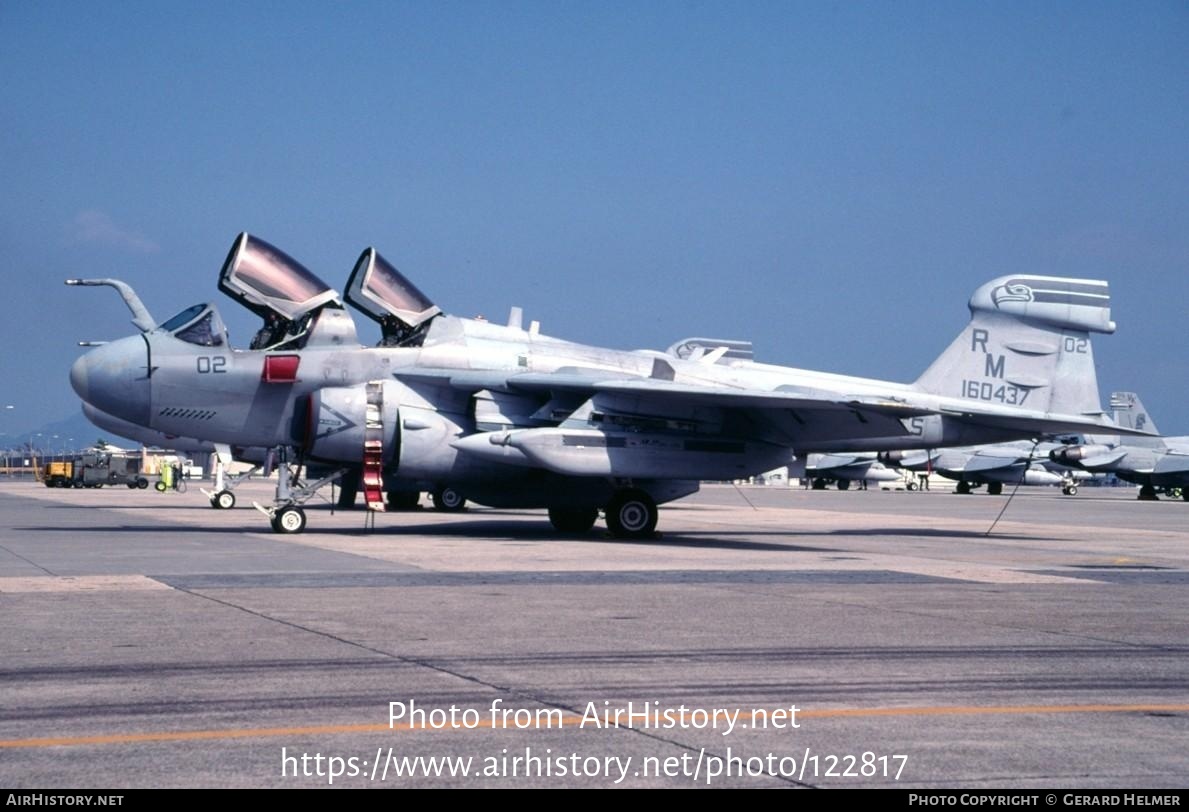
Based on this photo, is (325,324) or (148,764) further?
(325,324)

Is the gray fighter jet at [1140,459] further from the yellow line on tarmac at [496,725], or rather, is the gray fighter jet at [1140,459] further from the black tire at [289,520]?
the yellow line on tarmac at [496,725]

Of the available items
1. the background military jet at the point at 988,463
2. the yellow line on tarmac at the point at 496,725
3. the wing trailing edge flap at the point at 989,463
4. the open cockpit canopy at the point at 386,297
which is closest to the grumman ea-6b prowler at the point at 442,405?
the open cockpit canopy at the point at 386,297

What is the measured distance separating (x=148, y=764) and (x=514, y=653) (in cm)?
318

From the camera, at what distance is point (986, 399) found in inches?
875

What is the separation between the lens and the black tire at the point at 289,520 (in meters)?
19.2

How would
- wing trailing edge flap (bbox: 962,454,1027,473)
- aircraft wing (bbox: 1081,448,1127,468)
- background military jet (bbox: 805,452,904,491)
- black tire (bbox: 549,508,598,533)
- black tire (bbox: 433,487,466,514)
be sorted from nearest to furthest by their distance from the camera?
black tire (bbox: 549,508,598,533)
black tire (bbox: 433,487,466,514)
aircraft wing (bbox: 1081,448,1127,468)
wing trailing edge flap (bbox: 962,454,1027,473)
background military jet (bbox: 805,452,904,491)

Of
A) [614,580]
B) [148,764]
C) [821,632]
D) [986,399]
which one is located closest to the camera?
[148,764]

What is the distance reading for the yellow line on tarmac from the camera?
18.3 feet

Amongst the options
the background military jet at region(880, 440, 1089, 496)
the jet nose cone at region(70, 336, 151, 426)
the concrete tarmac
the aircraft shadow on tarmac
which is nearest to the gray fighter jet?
the background military jet at region(880, 440, 1089, 496)

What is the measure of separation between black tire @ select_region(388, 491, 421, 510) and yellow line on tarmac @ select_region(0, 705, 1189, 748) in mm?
23320

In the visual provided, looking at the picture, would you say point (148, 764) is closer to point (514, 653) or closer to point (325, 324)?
point (514, 653)

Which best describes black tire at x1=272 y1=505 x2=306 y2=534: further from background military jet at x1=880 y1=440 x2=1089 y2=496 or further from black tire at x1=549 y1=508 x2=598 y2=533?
background military jet at x1=880 y1=440 x2=1089 y2=496

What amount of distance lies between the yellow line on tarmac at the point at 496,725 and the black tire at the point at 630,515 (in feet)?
43.0
